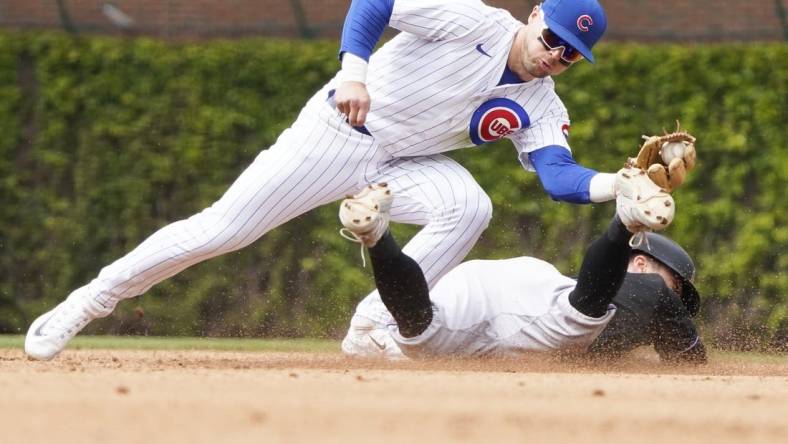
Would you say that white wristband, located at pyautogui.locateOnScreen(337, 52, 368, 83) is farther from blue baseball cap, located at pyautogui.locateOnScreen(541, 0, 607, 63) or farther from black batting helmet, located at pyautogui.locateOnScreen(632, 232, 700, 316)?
black batting helmet, located at pyautogui.locateOnScreen(632, 232, 700, 316)

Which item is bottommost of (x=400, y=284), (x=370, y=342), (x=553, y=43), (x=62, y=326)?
(x=370, y=342)

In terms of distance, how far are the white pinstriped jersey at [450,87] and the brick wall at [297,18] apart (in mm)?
4061

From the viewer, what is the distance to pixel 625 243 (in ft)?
16.4

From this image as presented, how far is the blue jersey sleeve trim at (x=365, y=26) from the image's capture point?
5.11m

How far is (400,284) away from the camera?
508cm

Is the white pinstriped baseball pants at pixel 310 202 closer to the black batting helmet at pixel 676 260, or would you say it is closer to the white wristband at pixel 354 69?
the white wristband at pixel 354 69

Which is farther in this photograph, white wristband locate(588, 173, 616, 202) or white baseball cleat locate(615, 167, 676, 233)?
white wristband locate(588, 173, 616, 202)

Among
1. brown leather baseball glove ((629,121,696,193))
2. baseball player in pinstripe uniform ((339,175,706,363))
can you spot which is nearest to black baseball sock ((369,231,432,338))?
baseball player in pinstripe uniform ((339,175,706,363))

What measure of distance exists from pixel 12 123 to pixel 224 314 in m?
1.86

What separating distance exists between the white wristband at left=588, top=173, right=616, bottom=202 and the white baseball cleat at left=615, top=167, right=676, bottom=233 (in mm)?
Answer: 54

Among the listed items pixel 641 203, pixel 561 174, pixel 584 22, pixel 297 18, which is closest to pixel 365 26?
pixel 584 22

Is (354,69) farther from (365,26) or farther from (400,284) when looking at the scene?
(400,284)

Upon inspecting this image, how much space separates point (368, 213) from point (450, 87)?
2.40 ft

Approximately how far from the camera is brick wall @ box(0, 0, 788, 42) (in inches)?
368
